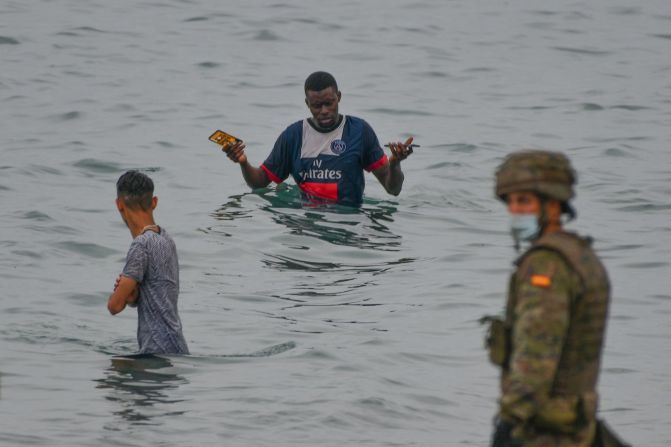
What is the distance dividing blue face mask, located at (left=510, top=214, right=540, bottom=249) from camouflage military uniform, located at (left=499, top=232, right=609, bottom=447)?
90 mm

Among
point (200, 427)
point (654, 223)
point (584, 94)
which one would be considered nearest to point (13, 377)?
point (200, 427)

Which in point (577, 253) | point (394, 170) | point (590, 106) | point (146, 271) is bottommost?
point (146, 271)

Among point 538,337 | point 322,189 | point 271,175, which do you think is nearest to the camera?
point 538,337

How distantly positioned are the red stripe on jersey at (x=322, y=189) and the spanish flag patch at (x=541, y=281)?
9174 millimetres

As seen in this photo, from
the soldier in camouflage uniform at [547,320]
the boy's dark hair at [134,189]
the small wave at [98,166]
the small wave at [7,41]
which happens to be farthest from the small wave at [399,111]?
the soldier in camouflage uniform at [547,320]

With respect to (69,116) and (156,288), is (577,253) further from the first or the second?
(69,116)

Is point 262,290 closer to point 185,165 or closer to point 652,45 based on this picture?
point 185,165

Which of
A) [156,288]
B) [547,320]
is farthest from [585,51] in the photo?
[547,320]

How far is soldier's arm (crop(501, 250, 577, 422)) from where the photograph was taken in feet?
17.6

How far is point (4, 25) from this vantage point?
27172 millimetres

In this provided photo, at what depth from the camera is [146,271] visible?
8.88 meters

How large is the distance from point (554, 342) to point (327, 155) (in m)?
8.98

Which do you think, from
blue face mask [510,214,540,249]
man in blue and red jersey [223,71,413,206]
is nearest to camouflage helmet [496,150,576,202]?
blue face mask [510,214,540,249]

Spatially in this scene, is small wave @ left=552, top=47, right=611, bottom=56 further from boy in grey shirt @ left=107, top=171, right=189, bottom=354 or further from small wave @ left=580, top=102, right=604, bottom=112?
boy in grey shirt @ left=107, top=171, right=189, bottom=354
